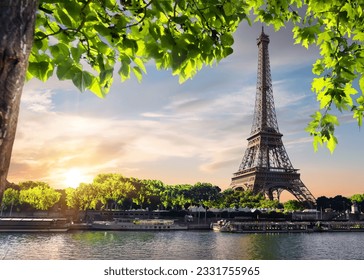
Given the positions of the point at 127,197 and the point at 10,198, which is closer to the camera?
the point at 10,198

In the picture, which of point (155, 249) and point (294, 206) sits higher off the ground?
point (294, 206)

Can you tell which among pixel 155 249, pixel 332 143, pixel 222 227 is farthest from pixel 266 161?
pixel 332 143

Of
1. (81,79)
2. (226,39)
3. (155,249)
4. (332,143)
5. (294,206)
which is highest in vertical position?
(226,39)

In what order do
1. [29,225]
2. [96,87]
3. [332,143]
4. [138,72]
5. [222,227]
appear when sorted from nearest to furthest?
1. [96,87]
2. [138,72]
3. [332,143]
4. [29,225]
5. [222,227]

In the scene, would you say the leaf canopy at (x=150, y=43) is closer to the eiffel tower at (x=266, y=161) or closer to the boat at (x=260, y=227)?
the boat at (x=260, y=227)

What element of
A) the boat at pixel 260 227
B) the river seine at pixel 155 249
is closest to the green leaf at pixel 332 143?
the river seine at pixel 155 249

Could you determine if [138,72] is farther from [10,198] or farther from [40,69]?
[10,198]

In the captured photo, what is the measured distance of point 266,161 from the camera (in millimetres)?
76750

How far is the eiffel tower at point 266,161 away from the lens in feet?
243

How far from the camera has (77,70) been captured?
3121 millimetres

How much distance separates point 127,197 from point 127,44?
7105cm

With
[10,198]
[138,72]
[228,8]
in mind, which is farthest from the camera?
[10,198]

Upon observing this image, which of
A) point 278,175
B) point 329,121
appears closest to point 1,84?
point 329,121
